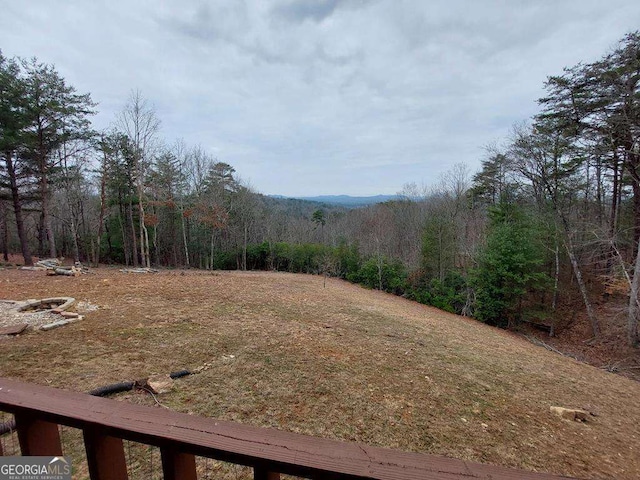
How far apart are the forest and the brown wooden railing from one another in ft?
35.1

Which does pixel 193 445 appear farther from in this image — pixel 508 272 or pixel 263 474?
pixel 508 272

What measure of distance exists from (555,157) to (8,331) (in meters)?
16.0

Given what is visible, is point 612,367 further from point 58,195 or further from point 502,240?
point 58,195

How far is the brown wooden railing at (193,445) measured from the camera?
605 mm

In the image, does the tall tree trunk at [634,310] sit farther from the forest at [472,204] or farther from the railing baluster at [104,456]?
the railing baluster at [104,456]

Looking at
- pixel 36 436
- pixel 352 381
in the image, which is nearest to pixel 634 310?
pixel 352 381

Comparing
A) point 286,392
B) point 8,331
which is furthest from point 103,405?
point 8,331

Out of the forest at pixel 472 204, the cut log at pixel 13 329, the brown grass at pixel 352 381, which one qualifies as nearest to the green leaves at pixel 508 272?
the forest at pixel 472 204

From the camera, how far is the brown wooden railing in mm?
605

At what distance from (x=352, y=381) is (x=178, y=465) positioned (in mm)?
3461

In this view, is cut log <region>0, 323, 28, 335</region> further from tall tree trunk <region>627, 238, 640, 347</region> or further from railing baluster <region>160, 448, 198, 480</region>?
tall tree trunk <region>627, 238, 640, 347</region>

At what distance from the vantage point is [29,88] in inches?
499

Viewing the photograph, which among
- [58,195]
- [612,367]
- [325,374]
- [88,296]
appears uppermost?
[58,195]

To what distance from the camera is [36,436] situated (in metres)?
0.81
